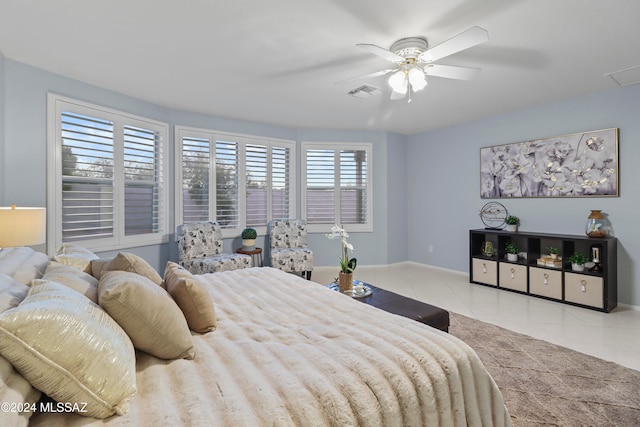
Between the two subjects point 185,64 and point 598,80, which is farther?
point 598,80

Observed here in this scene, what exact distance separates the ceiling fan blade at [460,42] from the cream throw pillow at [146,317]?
225 cm

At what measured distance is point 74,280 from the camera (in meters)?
1.38

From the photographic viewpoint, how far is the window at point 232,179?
4.64 metres

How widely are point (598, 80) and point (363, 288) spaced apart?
11.3 feet

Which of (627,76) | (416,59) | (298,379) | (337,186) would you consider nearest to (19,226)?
(298,379)

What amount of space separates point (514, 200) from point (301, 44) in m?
3.85

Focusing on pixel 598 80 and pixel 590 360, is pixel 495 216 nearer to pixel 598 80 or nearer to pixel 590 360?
pixel 598 80

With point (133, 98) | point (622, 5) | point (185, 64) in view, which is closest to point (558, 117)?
point (622, 5)

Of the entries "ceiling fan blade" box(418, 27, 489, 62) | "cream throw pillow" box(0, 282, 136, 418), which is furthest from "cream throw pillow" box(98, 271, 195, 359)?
"ceiling fan blade" box(418, 27, 489, 62)

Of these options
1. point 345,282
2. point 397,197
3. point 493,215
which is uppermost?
point 397,197

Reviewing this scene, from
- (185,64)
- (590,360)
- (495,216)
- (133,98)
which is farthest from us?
(495,216)

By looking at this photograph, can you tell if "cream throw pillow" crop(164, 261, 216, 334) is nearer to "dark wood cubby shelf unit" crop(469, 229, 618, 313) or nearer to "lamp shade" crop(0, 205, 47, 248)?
"lamp shade" crop(0, 205, 47, 248)

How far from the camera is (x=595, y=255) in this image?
3656 mm

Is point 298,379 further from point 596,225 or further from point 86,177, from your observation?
point 596,225
